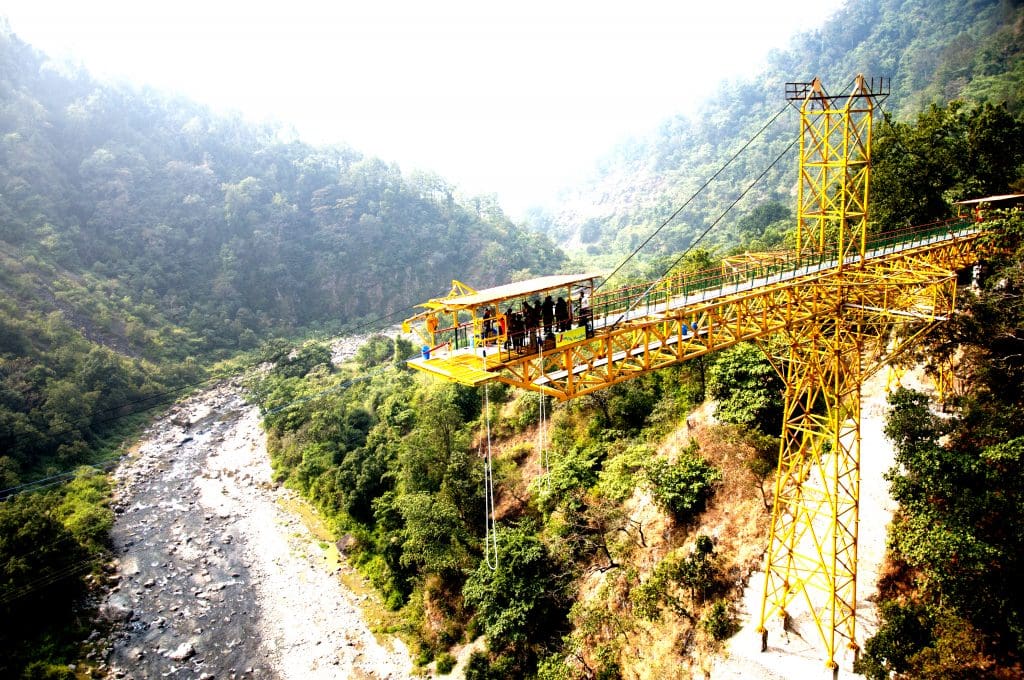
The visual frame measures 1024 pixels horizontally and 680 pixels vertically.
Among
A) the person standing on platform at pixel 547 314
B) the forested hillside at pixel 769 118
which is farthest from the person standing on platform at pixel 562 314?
the forested hillside at pixel 769 118

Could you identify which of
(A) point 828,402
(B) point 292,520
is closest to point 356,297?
(B) point 292,520

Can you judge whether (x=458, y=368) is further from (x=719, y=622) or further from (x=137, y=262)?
(x=137, y=262)

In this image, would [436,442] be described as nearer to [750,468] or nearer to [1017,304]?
[750,468]

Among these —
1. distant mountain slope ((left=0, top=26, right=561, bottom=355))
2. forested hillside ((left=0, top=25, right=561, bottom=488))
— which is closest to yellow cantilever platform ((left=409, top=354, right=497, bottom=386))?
forested hillside ((left=0, top=25, right=561, bottom=488))

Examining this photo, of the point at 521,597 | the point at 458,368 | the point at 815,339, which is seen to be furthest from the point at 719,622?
the point at 458,368

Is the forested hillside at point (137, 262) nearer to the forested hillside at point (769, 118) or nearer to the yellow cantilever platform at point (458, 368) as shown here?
the yellow cantilever platform at point (458, 368)

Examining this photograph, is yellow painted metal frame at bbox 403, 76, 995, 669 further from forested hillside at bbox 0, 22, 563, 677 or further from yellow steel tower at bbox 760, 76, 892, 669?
forested hillside at bbox 0, 22, 563, 677
